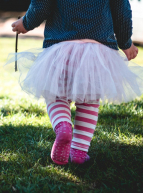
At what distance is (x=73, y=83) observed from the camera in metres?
1.64

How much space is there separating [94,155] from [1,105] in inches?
64.5

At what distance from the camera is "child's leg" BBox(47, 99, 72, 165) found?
5.23ft

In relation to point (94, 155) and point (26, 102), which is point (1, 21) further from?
point (94, 155)

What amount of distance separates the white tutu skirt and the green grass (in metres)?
0.44

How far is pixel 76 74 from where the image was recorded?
5.41 feet

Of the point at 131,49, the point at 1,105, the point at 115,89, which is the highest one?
the point at 131,49

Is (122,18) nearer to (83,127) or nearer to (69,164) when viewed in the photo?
(83,127)

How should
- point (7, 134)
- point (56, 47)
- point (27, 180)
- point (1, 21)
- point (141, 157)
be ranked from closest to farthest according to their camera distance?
point (27, 180), point (56, 47), point (141, 157), point (7, 134), point (1, 21)

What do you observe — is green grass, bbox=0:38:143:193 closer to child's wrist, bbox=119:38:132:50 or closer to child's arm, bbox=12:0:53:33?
child's wrist, bbox=119:38:132:50

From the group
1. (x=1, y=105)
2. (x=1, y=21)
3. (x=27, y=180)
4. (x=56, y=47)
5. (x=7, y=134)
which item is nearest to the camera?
(x=27, y=180)

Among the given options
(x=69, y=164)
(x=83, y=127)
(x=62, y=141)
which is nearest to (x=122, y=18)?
(x=83, y=127)

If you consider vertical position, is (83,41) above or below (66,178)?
above

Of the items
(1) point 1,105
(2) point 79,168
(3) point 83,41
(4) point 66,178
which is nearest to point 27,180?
(4) point 66,178

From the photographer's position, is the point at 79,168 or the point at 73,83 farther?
the point at 79,168
